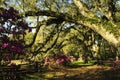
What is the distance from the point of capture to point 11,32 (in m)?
11.8

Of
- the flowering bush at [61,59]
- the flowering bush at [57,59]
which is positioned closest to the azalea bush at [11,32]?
the flowering bush at [57,59]

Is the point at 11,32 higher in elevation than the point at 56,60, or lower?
higher

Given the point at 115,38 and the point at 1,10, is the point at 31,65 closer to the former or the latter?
the point at 1,10

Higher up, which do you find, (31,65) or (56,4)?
(56,4)

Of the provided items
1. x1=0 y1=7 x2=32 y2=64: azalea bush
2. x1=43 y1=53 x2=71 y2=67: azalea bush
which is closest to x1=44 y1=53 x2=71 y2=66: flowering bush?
x1=43 y1=53 x2=71 y2=67: azalea bush

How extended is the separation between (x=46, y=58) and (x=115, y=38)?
1812 centimetres

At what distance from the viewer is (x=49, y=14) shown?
1069cm

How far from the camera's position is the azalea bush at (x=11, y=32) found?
36.5 ft

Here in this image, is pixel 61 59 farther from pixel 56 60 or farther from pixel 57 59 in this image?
pixel 56 60

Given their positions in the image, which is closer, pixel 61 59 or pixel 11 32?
pixel 11 32

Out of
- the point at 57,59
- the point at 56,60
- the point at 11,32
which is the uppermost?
the point at 11,32

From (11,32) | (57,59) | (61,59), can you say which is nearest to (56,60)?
(57,59)

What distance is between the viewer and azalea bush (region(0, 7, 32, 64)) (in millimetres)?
11133

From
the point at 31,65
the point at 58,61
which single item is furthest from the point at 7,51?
the point at 58,61
